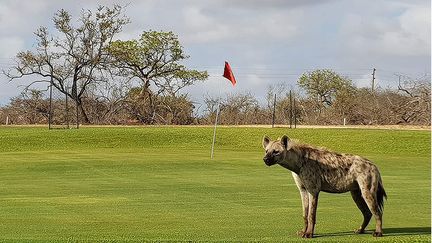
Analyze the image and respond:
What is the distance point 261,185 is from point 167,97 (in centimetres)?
3735

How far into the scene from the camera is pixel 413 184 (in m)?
23.6

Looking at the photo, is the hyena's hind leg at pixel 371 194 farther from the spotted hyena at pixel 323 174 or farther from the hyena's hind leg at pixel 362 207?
the hyena's hind leg at pixel 362 207

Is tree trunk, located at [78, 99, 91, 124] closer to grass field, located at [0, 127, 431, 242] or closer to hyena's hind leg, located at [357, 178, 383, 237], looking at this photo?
grass field, located at [0, 127, 431, 242]

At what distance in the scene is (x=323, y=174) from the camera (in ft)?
41.8

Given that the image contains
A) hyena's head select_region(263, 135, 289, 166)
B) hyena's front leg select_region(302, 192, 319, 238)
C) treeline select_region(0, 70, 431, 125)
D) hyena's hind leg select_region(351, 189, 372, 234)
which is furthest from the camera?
treeline select_region(0, 70, 431, 125)

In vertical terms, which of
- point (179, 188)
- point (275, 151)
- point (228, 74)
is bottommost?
point (179, 188)

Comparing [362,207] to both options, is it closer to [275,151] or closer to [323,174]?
[323,174]

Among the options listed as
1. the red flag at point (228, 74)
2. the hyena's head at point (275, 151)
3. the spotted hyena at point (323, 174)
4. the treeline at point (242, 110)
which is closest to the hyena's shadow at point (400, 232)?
the spotted hyena at point (323, 174)

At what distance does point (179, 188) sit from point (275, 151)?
9.72 metres

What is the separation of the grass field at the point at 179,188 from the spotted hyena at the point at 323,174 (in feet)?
1.79

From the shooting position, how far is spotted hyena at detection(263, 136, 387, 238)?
12609 millimetres

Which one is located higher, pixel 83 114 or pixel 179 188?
pixel 83 114

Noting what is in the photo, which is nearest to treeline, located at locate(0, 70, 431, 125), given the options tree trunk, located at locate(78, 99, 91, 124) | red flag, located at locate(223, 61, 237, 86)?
tree trunk, located at locate(78, 99, 91, 124)

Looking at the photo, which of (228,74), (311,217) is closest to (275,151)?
(311,217)
